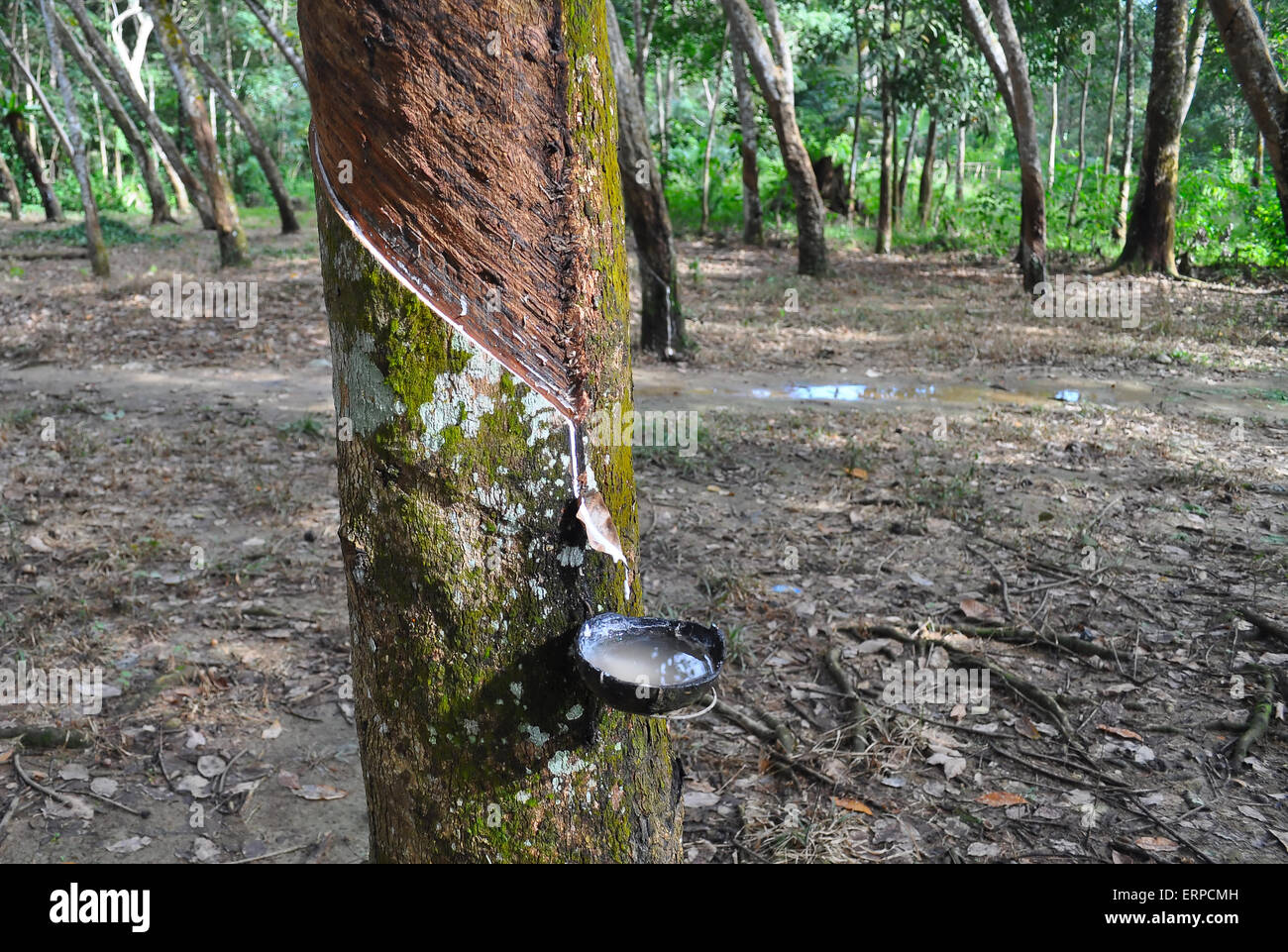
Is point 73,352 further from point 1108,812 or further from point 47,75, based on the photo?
point 47,75

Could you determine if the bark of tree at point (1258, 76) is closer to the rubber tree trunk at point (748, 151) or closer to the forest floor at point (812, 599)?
the forest floor at point (812, 599)

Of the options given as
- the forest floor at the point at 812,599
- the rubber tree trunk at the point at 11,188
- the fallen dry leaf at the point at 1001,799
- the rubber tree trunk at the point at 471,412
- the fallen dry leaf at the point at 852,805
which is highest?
the rubber tree trunk at the point at 11,188

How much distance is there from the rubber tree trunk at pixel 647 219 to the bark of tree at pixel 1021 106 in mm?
4562

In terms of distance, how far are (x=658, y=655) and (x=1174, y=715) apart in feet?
8.68

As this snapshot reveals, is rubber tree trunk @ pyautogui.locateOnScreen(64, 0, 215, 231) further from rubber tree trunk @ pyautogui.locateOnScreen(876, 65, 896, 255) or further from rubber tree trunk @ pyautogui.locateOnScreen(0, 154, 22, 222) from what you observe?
rubber tree trunk @ pyautogui.locateOnScreen(876, 65, 896, 255)

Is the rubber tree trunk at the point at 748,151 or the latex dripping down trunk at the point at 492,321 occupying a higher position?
the rubber tree trunk at the point at 748,151

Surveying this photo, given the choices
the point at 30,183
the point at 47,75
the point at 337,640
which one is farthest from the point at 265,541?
the point at 47,75

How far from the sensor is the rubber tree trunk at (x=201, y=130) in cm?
1205

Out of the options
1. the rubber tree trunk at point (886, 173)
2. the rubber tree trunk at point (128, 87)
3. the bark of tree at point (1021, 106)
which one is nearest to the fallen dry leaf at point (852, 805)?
the bark of tree at point (1021, 106)

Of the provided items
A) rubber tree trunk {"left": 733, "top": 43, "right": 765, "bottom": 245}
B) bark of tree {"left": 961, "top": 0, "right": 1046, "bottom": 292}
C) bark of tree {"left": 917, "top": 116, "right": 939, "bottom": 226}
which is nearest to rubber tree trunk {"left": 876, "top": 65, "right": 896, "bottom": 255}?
bark of tree {"left": 917, "top": 116, "right": 939, "bottom": 226}

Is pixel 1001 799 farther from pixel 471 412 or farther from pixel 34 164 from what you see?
pixel 34 164

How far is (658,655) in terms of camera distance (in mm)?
1722

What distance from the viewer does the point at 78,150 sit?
39.5 ft

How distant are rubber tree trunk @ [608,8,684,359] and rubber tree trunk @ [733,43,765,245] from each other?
6768 millimetres
